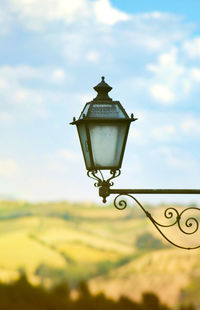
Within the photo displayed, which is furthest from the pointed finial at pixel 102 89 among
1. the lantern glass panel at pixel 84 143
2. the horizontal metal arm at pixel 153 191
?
the horizontal metal arm at pixel 153 191

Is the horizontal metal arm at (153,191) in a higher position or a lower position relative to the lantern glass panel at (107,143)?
lower

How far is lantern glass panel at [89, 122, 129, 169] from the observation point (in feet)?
18.8

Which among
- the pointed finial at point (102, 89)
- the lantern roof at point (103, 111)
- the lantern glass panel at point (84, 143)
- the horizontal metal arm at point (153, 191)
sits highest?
the pointed finial at point (102, 89)

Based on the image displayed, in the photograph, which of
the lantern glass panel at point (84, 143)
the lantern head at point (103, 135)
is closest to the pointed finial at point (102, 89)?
the lantern head at point (103, 135)

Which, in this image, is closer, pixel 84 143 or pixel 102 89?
pixel 84 143

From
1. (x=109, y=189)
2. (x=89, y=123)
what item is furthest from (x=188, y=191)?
(x=89, y=123)

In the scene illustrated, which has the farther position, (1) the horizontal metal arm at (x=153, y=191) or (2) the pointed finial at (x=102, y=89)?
(2) the pointed finial at (x=102, y=89)

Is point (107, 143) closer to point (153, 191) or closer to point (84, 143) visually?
point (84, 143)

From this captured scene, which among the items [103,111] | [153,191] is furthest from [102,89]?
[153,191]

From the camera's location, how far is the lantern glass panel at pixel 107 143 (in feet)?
18.8

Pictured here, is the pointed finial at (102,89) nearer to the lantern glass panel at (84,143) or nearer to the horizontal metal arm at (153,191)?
the lantern glass panel at (84,143)

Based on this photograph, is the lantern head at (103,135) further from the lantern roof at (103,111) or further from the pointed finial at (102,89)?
the pointed finial at (102,89)

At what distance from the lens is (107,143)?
18.8 feet

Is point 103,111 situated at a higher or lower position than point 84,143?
higher
